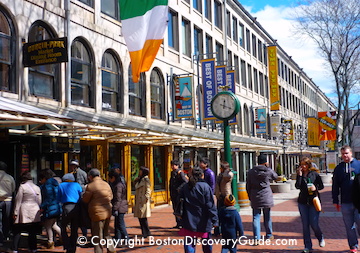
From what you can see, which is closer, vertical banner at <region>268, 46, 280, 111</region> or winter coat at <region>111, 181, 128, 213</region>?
winter coat at <region>111, 181, 128, 213</region>

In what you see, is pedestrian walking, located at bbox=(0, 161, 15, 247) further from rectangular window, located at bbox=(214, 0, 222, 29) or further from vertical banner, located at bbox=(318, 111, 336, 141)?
vertical banner, located at bbox=(318, 111, 336, 141)

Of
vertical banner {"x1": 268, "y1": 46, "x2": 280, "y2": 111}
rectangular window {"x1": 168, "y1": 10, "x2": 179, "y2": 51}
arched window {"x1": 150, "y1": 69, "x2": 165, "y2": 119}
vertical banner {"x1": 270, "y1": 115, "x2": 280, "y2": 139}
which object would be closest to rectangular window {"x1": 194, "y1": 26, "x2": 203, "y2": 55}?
rectangular window {"x1": 168, "y1": 10, "x2": 179, "y2": 51}

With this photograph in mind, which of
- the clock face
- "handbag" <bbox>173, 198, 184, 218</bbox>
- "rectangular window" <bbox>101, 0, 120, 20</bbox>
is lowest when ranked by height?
"handbag" <bbox>173, 198, 184, 218</bbox>

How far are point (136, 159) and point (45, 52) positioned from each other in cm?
702

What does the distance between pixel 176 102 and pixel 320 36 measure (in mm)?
12113

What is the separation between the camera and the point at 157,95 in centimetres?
2097

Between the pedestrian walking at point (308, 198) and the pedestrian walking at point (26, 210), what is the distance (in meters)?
4.92

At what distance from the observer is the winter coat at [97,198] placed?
823cm

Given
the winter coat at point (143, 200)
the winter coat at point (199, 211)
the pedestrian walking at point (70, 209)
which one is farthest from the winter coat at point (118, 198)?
the winter coat at point (199, 211)

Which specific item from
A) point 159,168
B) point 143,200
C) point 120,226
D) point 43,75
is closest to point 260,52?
point 159,168

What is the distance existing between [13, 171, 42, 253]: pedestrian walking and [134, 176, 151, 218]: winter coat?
90.5 inches

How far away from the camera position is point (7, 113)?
836cm

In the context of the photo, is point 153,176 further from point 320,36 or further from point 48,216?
point 320,36

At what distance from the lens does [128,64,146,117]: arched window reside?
61.1ft
